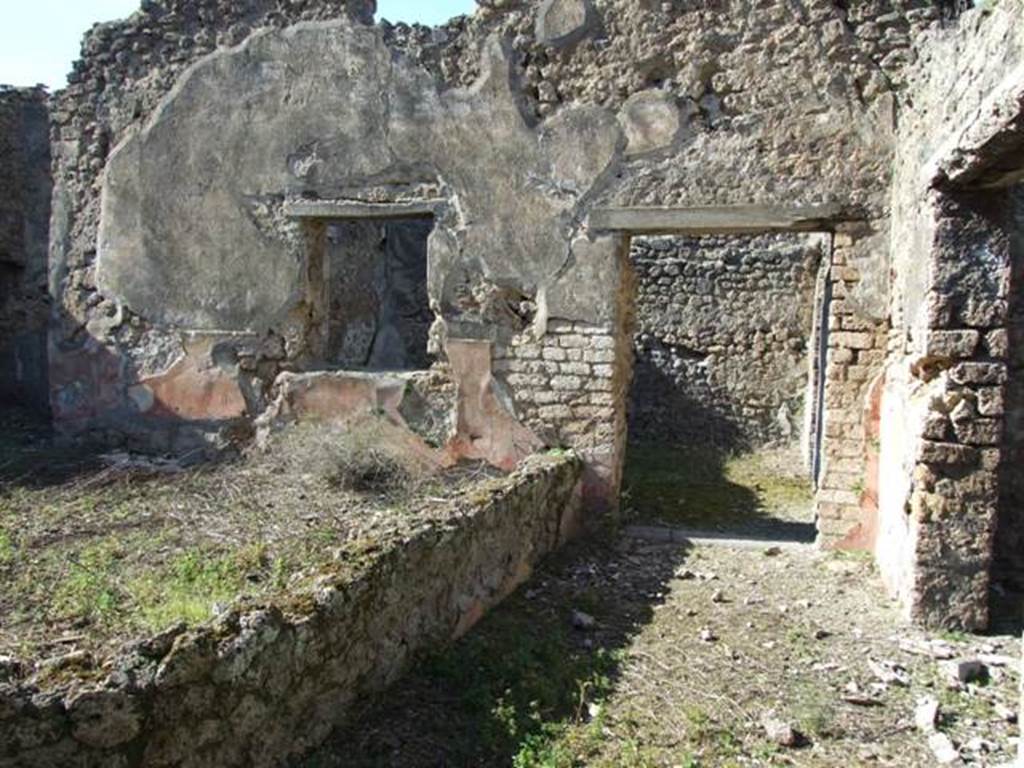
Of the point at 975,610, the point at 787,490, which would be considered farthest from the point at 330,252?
the point at 975,610

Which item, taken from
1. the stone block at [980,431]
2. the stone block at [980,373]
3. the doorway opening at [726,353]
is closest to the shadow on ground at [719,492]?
the doorway opening at [726,353]

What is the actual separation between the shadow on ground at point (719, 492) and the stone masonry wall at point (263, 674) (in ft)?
9.37

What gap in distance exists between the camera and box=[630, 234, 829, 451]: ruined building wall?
34.7 feet

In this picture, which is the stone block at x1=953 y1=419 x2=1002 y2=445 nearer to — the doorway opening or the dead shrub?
the dead shrub

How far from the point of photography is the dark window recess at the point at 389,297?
35.5 ft

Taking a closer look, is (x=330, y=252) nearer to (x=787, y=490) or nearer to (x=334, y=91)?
(x=334, y=91)

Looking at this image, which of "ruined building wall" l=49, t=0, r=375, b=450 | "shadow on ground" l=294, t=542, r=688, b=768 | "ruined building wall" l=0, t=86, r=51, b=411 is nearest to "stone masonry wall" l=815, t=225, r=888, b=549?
"shadow on ground" l=294, t=542, r=688, b=768

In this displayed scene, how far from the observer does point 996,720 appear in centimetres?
349

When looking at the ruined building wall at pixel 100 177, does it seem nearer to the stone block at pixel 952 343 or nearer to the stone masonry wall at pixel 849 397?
the stone masonry wall at pixel 849 397

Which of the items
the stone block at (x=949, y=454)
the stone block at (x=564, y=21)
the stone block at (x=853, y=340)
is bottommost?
the stone block at (x=949, y=454)

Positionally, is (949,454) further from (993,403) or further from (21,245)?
(21,245)

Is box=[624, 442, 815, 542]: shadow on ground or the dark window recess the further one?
the dark window recess

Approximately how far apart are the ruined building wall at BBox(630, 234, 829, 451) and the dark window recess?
2756 mm

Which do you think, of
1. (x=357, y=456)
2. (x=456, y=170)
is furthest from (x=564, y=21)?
(x=357, y=456)
